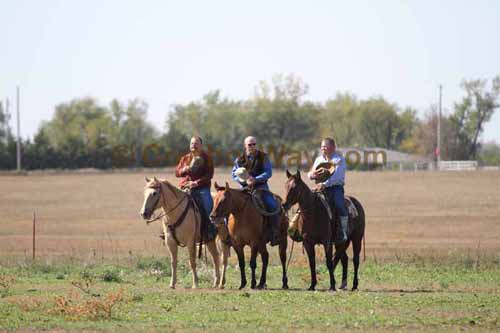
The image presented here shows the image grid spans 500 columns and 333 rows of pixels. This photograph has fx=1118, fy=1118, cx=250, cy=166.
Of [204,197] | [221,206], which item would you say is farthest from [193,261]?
[221,206]

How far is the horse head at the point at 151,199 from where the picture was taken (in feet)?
62.4

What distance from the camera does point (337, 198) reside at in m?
19.5

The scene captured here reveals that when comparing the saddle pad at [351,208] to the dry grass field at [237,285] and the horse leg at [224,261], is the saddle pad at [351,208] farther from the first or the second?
the horse leg at [224,261]

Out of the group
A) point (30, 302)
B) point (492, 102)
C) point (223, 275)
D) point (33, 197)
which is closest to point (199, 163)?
point (223, 275)

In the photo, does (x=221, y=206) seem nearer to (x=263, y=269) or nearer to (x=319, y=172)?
(x=263, y=269)

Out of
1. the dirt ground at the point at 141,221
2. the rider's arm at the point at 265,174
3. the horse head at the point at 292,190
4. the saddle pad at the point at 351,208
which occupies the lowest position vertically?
the dirt ground at the point at 141,221

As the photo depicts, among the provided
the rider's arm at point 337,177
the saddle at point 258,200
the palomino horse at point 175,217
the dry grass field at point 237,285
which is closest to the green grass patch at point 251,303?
the dry grass field at point 237,285

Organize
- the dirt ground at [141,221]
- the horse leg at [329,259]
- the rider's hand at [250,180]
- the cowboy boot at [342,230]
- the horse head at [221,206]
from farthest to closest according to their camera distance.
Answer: the dirt ground at [141,221] → the rider's hand at [250,180] → the cowboy boot at [342,230] → the horse leg at [329,259] → the horse head at [221,206]

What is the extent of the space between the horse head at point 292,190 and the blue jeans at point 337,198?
775 mm

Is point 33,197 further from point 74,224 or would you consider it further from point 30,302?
point 30,302

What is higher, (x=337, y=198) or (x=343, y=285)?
(x=337, y=198)

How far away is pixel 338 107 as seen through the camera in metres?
160

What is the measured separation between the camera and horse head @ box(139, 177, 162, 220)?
19.0 m

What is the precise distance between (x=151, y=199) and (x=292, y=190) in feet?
7.99
